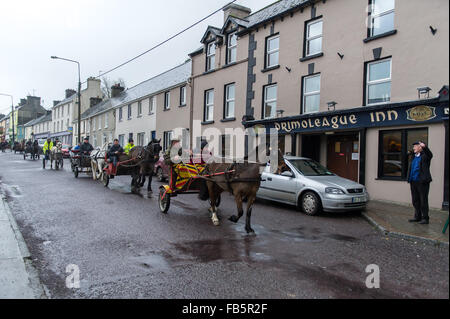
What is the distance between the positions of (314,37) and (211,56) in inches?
333

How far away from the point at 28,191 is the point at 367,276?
12.1 metres

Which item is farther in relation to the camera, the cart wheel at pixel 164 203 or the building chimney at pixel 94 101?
the building chimney at pixel 94 101

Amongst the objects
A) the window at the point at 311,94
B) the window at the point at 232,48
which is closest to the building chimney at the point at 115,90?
the window at the point at 232,48

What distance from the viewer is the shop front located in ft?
34.5

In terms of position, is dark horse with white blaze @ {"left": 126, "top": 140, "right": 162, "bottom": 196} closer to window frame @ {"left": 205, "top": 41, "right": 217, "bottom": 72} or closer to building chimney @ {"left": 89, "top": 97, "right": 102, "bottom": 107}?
window frame @ {"left": 205, "top": 41, "right": 217, "bottom": 72}

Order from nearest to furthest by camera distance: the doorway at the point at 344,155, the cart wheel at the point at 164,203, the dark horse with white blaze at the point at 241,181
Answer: the dark horse with white blaze at the point at 241,181 → the cart wheel at the point at 164,203 → the doorway at the point at 344,155

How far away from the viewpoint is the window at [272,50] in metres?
16.9

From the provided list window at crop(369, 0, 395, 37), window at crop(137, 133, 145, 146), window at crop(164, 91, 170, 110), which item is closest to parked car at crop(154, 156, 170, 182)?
window at crop(164, 91, 170, 110)

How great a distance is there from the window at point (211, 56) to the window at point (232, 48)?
56.5 inches

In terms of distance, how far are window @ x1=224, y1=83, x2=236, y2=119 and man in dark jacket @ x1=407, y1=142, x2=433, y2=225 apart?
40.7 ft

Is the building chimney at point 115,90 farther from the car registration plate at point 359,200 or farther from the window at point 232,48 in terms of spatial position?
the car registration plate at point 359,200
